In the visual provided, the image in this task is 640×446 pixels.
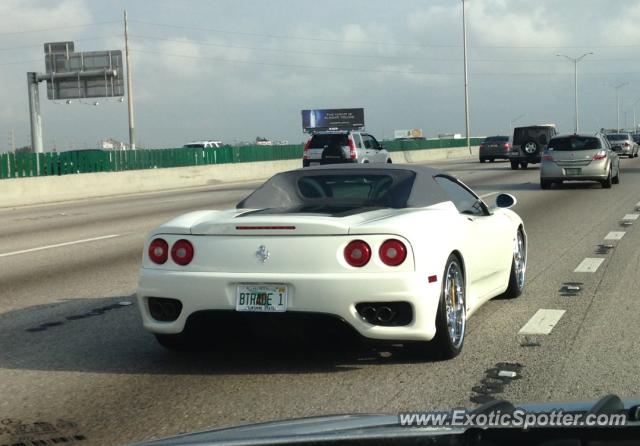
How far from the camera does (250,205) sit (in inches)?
293

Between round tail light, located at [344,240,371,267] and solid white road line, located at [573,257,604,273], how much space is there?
5.31 m

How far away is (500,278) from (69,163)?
2338 cm

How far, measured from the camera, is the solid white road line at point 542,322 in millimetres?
7662

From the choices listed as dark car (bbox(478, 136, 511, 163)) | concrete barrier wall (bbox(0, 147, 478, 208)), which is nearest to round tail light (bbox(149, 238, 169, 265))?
concrete barrier wall (bbox(0, 147, 478, 208))

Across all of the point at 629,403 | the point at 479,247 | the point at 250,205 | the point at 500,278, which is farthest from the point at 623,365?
the point at 629,403

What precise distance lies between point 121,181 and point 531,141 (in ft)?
56.9

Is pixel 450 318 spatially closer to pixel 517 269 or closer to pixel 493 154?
pixel 517 269

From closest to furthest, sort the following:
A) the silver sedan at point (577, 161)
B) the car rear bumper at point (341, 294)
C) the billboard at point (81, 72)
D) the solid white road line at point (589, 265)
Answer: the car rear bumper at point (341, 294) < the solid white road line at point (589, 265) < the silver sedan at point (577, 161) < the billboard at point (81, 72)

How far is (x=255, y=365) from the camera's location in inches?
265

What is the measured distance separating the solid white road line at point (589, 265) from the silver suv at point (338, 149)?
23401mm

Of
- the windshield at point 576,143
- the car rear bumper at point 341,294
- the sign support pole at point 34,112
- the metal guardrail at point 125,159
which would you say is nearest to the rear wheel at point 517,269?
the car rear bumper at point 341,294

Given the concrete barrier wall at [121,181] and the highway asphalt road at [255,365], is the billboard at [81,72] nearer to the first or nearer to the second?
the concrete barrier wall at [121,181]

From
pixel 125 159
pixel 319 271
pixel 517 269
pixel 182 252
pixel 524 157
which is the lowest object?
A: pixel 517 269

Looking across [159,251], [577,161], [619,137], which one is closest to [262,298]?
[159,251]
